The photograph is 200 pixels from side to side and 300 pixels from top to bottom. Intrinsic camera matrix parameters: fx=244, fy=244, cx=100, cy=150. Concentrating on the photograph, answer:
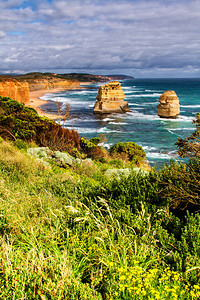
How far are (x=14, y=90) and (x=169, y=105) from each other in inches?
1073

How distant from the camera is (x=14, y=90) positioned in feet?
142

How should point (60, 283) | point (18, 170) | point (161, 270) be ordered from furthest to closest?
point (18, 170) < point (161, 270) < point (60, 283)

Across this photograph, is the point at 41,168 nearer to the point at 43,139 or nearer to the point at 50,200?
the point at 50,200

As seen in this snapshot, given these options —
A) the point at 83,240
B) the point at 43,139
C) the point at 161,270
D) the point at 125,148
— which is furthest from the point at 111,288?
the point at 125,148

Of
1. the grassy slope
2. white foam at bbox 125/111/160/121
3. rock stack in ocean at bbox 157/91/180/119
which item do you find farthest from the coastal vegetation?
white foam at bbox 125/111/160/121

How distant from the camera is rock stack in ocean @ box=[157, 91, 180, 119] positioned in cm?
4025

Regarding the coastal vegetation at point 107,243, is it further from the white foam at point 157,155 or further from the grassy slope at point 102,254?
the white foam at point 157,155

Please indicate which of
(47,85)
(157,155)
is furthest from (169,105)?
(47,85)

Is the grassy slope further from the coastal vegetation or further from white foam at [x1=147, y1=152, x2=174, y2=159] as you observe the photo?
white foam at [x1=147, y1=152, x2=174, y2=159]

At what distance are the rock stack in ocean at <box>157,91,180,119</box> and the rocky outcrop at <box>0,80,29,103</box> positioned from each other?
1007 inches

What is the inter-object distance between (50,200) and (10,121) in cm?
1085

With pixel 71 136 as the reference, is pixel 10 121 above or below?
above

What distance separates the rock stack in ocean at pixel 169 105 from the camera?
132 ft

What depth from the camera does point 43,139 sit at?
44.4 ft
